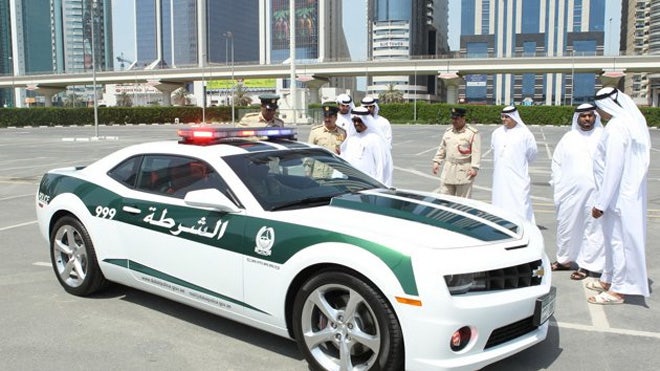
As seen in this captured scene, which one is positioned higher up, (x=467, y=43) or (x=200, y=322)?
(x=467, y=43)

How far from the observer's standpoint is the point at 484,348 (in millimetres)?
3543

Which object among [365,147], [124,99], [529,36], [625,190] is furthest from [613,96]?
[529,36]

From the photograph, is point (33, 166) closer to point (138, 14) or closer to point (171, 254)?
point (171, 254)

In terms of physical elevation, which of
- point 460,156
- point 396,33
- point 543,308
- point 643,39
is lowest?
point 543,308

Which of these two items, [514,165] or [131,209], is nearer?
[131,209]

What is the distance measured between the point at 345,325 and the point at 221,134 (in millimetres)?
2068

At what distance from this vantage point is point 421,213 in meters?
4.11

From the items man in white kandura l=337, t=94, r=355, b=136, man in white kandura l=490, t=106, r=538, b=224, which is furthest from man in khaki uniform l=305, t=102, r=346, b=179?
man in white kandura l=490, t=106, r=538, b=224

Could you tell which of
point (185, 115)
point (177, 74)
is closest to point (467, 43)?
point (177, 74)

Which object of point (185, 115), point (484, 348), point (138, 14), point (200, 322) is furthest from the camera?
point (138, 14)

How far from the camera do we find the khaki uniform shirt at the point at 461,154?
784cm

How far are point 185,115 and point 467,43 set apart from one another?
145 meters

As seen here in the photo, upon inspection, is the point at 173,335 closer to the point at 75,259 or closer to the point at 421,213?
the point at 75,259

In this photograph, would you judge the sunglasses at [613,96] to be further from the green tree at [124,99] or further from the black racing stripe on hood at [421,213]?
the green tree at [124,99]
